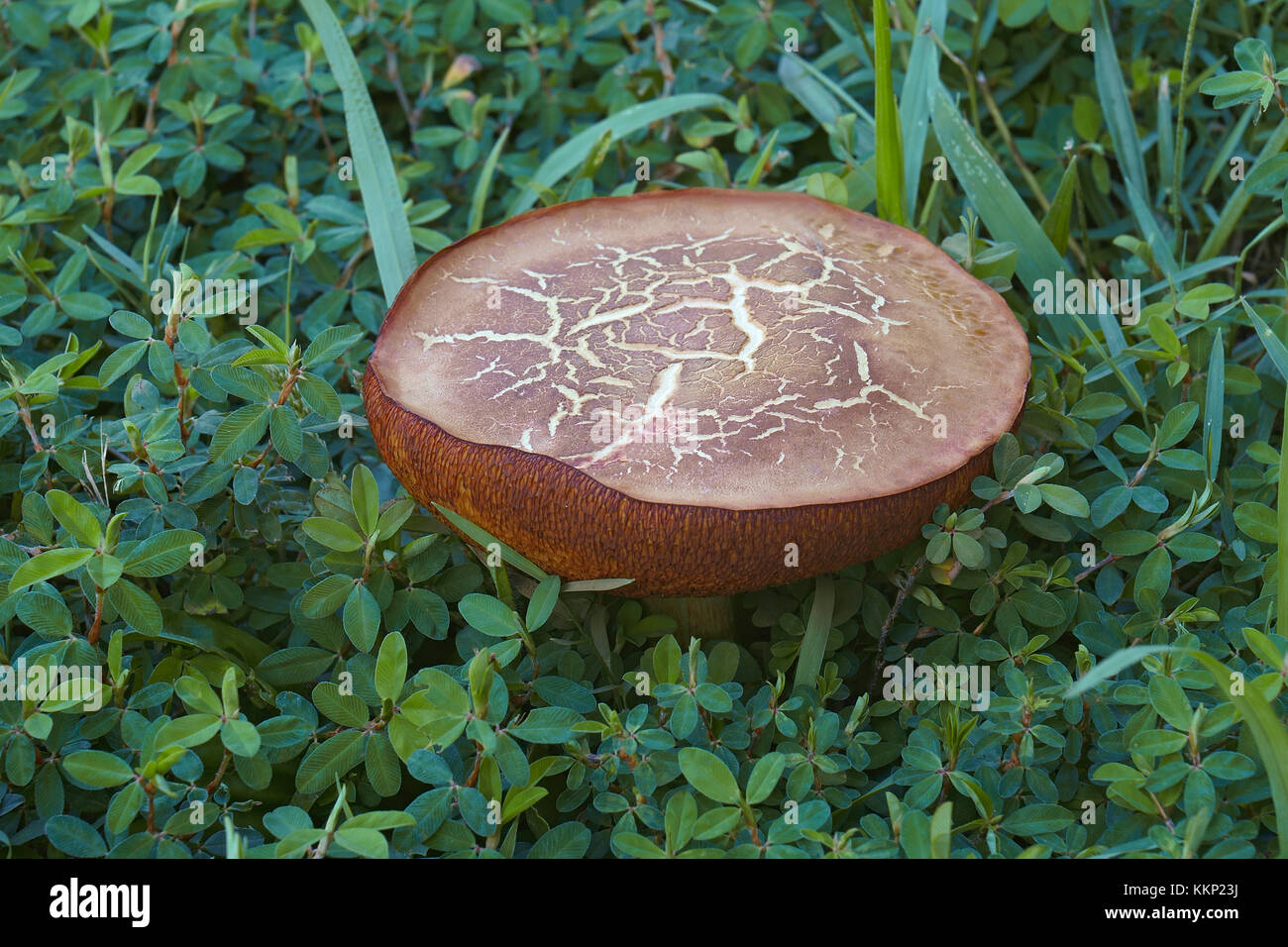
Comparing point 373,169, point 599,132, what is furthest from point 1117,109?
point 373,169

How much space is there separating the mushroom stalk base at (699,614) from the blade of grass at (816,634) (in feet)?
0.43

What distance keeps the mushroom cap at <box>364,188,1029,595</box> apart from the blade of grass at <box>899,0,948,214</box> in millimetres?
430

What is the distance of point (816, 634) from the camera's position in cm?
155

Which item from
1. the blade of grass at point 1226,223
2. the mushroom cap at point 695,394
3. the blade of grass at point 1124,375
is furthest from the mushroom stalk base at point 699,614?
the blade of grass at point 1226,223

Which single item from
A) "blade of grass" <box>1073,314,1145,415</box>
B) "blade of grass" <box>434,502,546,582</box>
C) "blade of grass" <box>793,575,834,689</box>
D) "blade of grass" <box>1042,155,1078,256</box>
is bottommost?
"blade of grass" <box>793,575,834,689</box>

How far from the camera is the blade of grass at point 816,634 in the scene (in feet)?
5.05

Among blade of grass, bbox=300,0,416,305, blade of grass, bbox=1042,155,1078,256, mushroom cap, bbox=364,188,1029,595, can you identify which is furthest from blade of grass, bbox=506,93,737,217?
blade of grass, bbox=1042,155,1078,256

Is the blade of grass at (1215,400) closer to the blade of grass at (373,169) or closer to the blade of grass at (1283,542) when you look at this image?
the blade of grass at (1283,542)

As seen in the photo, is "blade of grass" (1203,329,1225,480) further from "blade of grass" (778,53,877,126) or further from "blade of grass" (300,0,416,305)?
"blade of grass" (300,0,416,305)

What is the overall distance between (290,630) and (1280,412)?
1653 millimetres

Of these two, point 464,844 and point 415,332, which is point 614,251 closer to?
point 415,332

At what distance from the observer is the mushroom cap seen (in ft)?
4.07

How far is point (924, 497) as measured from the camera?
51.1 inches
